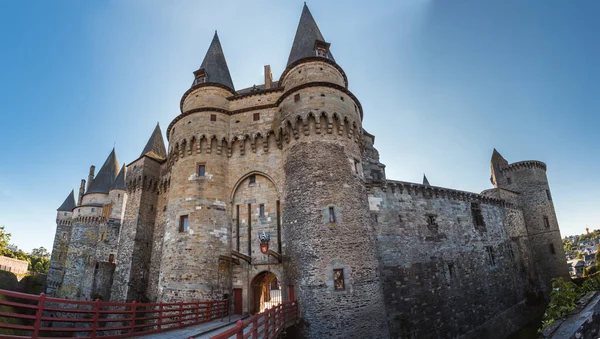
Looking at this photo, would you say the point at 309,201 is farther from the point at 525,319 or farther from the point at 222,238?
the point at 525,319

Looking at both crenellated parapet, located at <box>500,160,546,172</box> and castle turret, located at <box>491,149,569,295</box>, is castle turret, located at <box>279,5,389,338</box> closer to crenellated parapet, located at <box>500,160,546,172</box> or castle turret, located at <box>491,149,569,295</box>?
crenellated parapet, located at <box>500,160,546,172</box>

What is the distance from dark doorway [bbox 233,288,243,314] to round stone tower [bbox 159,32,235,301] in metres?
0.80

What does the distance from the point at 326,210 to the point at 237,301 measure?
7.02 metres

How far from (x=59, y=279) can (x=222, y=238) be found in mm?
29713

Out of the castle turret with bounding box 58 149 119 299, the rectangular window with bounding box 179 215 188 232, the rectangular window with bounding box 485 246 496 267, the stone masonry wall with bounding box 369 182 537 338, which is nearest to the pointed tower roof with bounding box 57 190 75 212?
the castle turret with bounding box 58 149 119 299

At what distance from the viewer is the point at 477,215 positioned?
84.2 ft

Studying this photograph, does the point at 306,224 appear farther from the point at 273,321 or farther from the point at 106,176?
the point at 106,176

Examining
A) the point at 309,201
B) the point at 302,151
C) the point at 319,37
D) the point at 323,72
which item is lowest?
the point at 309,201

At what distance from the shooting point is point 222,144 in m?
19.4

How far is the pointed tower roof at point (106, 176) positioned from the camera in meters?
36.0

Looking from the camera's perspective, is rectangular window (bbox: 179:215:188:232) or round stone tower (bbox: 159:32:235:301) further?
rectangular window (bbox: 179:215:188:232)

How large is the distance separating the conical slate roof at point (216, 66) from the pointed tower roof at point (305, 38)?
16.3ft

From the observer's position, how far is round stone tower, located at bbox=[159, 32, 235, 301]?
16.3 meters

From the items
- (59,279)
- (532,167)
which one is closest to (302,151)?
(532,167)
